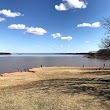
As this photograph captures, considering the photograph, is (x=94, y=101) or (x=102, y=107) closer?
(x=102, y=107)

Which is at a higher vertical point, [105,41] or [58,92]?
[105,41]

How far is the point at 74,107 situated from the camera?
18250 millimetres

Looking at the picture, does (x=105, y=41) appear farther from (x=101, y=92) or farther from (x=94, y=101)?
(x=94, y=101)

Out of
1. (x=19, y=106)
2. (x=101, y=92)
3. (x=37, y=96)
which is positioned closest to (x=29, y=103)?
(x=19, y=106)

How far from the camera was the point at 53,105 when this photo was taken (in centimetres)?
1872

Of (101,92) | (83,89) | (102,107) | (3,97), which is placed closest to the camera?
(102,107)

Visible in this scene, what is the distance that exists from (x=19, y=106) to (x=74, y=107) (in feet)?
13.3

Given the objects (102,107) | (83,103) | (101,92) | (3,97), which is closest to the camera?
(102,107)

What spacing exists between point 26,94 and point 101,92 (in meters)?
7.07

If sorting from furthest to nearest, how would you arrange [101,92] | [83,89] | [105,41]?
[105,41] < [83,89] < [101,92]

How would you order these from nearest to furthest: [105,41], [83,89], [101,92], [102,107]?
[102,107] < [101,92] < [83,89] < [105,41]

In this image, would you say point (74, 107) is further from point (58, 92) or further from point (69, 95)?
point (58, 92)

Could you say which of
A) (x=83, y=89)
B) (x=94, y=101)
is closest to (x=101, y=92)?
(x=83, y=89)

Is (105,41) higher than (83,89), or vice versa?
(105,41)
